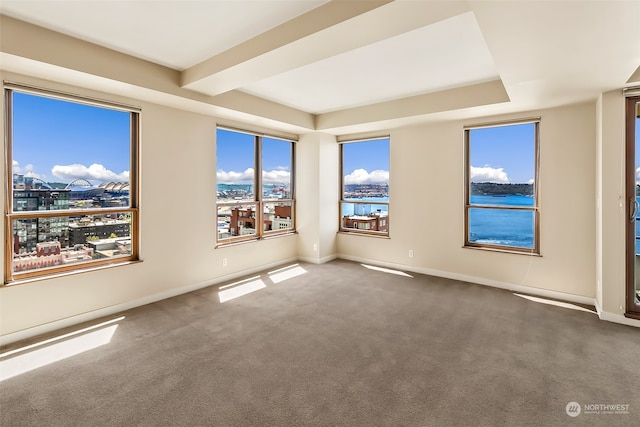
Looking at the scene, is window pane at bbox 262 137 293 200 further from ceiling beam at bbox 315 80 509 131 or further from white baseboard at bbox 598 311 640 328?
white baseboard at bbox 598 311 640 328

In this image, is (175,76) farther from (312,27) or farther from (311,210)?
(311,210)

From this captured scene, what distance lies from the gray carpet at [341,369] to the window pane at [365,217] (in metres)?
2.22

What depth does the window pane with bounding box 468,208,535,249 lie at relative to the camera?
4.33 metres

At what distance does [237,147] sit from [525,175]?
4.20m

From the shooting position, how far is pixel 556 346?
9.12 ft

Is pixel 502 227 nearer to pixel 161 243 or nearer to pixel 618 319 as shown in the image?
pixel 618 319

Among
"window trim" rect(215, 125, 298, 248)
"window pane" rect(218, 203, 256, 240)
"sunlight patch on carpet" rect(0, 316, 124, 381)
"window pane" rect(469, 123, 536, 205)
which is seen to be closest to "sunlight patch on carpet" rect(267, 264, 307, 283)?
"window trim" rect(215, 125, 298, 248)

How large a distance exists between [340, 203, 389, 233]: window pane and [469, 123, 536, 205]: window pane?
5.13 ft

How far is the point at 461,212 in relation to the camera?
477cm

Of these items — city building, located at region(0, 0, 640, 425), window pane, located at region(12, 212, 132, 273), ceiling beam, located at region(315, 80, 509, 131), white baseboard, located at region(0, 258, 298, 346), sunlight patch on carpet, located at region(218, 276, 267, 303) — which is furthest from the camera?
sunlight patch on carpet, located at region(218, 276, 267, 303)

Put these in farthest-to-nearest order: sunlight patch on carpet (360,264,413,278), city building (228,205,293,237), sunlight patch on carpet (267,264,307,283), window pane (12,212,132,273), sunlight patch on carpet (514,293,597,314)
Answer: sunlight patch on carpet (360,264,413,278) < city building (228,205,293,237) < sunlight patch on carpet (267,264,307,283) < sunlight patch on carpet (514,293,597,314) < window pane (12,212,132,273)

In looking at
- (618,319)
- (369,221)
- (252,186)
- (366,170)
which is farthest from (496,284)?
(252,186)

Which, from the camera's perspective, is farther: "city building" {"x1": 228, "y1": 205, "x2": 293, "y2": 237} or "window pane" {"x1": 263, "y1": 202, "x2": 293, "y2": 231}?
"window pane" {"x1": 263, "y1": 202, "x2": 293, "y2": 231}

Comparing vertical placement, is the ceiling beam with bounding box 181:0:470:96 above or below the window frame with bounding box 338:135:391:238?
above
